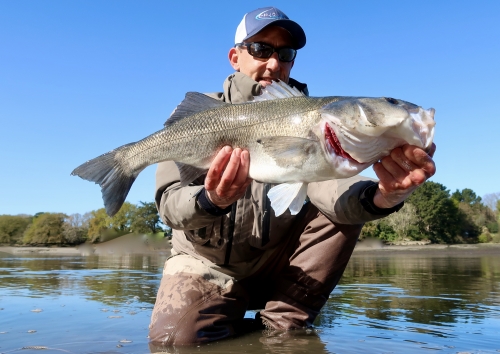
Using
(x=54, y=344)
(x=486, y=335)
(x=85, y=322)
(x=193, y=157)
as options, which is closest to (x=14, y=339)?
(x=54, y=344)

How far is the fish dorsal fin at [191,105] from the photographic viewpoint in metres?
3.56

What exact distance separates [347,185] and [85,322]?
2.82 meters

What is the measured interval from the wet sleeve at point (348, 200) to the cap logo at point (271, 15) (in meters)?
1.71

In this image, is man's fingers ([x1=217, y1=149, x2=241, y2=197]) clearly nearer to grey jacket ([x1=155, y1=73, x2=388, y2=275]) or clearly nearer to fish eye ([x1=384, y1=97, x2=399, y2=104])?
grey jacket ([x1=155, y1=73, x2=388, y2=275])

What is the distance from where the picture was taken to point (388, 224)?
37.1 m

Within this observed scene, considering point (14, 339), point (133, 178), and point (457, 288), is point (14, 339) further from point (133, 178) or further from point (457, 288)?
point (457, 288)

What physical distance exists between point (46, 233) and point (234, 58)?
3934 centimetres

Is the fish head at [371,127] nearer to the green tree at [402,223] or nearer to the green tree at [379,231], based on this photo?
the green tree at [379,231]

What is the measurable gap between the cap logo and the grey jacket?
0.69 metres

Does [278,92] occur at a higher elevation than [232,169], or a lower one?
higher

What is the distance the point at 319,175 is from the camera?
299 centimetres

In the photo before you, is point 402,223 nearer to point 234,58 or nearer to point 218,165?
point 234,58

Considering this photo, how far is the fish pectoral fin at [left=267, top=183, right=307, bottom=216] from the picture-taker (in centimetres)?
309

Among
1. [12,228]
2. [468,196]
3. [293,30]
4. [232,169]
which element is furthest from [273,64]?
[468,196]
